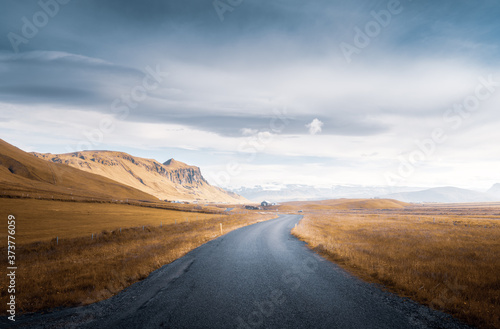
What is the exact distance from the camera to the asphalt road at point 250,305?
618 cm

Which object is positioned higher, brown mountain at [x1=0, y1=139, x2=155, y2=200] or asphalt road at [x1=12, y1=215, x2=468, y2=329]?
brown mountain at [x1=0, y1=139, x2=155, y2=200]

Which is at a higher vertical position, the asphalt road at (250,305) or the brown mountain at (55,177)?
the brown mountain at (55,177)

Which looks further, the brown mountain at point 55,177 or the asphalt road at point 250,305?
the brown mountain at point 55,177

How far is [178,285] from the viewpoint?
30.5 ft

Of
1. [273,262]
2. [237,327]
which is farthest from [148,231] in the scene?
[237,327]

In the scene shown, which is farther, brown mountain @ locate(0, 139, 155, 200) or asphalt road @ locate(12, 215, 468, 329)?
brown mountain @ locate(0, 139, 155, 200)

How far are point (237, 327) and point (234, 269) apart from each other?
5.95m

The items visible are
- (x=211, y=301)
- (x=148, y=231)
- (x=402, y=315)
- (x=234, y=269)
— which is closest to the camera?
(x=402, y=315)

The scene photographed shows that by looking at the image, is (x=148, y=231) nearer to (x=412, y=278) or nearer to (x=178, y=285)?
(x=178, y=285)

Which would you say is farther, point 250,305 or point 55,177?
point 55,177

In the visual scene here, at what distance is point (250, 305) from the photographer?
7.25 meters

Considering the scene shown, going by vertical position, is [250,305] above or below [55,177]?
below

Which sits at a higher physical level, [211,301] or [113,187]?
[113,187]

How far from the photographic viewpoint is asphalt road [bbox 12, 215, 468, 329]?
6.18 metres
